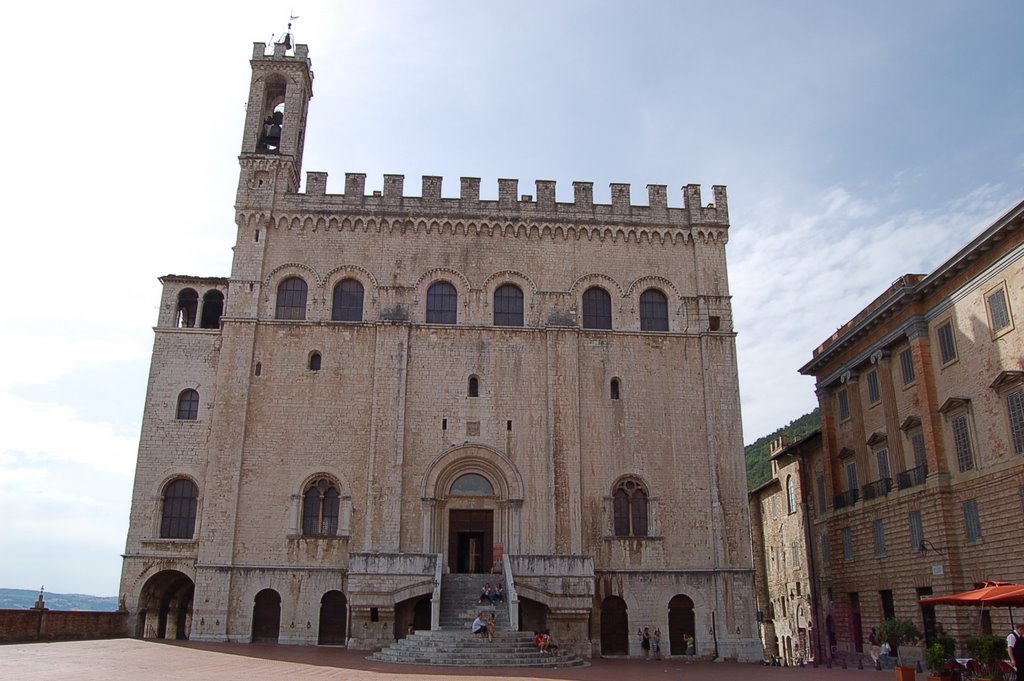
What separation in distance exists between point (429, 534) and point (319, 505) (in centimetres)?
425

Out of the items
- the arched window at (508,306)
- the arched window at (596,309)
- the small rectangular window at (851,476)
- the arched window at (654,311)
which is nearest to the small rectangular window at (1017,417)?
the small rectangular window at (851,476)

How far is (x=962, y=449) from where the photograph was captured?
2575 centimetres

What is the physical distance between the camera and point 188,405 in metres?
31.5

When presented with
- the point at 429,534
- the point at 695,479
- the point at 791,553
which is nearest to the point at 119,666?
the point at 429,534

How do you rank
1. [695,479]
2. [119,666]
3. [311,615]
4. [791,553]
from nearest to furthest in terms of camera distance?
[119,666] → [311,615] → [695,479] → [791,553]

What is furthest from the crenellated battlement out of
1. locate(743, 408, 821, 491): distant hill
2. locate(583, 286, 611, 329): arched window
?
locate(743, 408, 821, 491): distant hill

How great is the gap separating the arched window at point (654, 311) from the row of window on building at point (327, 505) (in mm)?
6337

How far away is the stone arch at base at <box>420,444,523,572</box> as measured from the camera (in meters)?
30.0

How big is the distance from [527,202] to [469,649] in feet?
60.4

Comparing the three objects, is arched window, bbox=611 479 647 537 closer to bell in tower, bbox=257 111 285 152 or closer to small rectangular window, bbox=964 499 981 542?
small rectangular window, bbox=964 499 981 542

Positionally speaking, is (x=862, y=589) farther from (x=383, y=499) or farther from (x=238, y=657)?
(x=238, y=657)

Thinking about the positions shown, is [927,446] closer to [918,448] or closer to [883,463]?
[918,448]

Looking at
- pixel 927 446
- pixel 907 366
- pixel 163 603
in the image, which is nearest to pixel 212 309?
pixel 163 603

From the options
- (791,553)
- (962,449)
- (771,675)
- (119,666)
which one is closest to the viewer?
(119,666)
